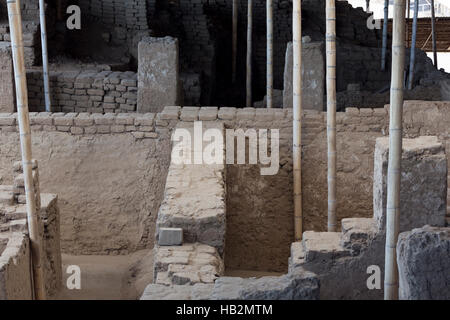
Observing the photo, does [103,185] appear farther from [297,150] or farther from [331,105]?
[331,105]

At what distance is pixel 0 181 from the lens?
950 centimetres

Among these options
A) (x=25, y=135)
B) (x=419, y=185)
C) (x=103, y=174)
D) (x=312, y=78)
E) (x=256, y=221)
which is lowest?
(x=256, y=221)

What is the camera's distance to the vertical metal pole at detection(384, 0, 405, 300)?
5.17 m

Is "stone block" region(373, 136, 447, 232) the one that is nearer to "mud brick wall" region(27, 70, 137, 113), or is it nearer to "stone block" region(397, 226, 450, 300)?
"stone block" region(397, 226, 450, 300)

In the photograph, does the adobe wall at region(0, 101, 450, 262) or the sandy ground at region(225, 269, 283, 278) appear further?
the adobe wall at region(0, 101, 450, 262)

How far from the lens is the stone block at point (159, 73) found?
1028cm

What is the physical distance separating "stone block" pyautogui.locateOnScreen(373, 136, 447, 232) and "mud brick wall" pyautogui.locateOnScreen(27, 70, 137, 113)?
6.75 metres

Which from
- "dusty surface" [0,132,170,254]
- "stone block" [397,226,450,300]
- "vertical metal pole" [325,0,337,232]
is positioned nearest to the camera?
"stone block" [397,226,450,300]

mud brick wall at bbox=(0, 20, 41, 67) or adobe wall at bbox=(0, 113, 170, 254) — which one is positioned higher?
mud brick wall at bbox=(0, 20, 41, 67)

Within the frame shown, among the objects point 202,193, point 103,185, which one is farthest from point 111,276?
point 202,193

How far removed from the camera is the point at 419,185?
6.12 meters

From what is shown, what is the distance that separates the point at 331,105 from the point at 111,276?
2.91 metres

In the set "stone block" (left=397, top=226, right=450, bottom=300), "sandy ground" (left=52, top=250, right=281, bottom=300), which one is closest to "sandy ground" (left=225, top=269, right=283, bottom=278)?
"sandy ground" (left=52, top=250, right=281, bottom=300)

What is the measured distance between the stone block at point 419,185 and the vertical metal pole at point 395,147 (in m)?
0.70
